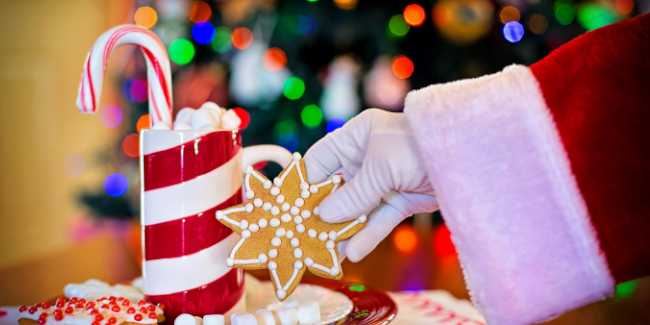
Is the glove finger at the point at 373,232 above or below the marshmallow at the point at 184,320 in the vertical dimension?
above

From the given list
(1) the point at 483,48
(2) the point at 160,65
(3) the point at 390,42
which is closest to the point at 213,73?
(3) the point at 390,42

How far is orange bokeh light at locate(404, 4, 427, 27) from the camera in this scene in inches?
73.7

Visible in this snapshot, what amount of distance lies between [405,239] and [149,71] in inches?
41.6

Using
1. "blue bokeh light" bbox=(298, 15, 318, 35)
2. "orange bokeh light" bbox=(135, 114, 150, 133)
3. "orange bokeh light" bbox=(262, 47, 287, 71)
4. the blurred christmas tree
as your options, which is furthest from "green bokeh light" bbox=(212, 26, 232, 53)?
"orange bokeh light" bbox=(135, 114, 150, 133)

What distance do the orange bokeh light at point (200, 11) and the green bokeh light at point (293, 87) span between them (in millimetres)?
413

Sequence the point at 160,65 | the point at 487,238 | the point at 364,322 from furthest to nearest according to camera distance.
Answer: the point at 160,65, the point at 364,322, the point at 487,238

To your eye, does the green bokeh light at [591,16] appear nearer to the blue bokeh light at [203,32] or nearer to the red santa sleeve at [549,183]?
the blue bokeh light at [203,32]

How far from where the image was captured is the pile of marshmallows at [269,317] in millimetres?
553

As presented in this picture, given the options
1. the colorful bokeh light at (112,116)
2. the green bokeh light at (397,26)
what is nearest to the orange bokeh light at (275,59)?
the green bokeh light at (397,26)

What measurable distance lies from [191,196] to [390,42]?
4.56 ft

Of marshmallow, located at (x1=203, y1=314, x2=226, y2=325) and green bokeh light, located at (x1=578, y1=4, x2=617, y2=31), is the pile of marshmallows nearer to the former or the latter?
marshmallow, located at (x1=203, y1=314, x2=226, y2=325)

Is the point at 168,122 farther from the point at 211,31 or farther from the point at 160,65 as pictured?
the point at 211,31

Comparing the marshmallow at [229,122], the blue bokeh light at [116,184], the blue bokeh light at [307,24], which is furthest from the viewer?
the blue bokeh light at [116,184]

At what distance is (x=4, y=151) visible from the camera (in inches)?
116
